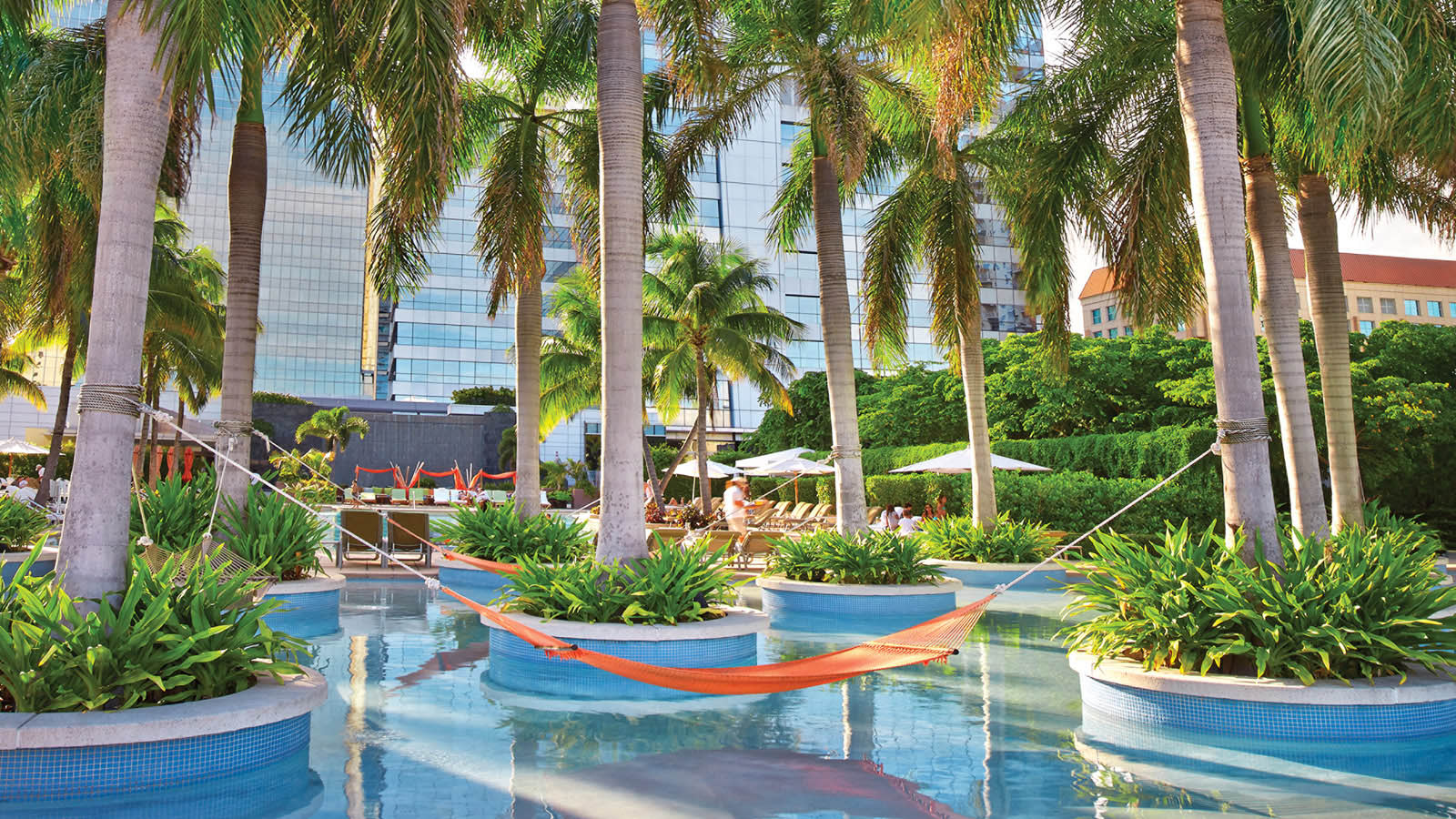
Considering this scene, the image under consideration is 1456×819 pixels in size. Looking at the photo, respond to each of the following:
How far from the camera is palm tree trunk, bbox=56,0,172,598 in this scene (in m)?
5.86

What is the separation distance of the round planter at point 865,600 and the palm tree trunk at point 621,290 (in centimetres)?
366

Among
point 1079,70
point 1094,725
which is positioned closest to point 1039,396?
point 1079,70

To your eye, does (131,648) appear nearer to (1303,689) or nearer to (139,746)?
(139,746)

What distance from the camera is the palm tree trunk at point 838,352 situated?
1248 cm

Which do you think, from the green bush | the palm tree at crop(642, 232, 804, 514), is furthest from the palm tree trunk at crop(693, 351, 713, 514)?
the green bush

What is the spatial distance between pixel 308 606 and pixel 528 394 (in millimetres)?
4103

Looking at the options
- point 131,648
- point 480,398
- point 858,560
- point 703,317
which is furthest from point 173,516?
point 480,398

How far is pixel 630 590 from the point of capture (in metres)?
8.30

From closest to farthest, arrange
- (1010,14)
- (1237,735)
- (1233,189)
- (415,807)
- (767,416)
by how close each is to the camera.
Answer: (415,807)
(1237,735)
(1233,189)
(1010,14)
(767,416)

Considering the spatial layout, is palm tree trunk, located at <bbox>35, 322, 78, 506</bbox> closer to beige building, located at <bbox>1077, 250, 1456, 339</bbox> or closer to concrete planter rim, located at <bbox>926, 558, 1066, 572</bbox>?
concrete planter rim, located at <bbox>926, 558, 1066, 572</bbox>

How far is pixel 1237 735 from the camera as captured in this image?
600 cm

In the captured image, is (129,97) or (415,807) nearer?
(415,807)

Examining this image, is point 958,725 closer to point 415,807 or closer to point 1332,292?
point 415,807

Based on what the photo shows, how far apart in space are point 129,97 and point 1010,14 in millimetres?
6992
